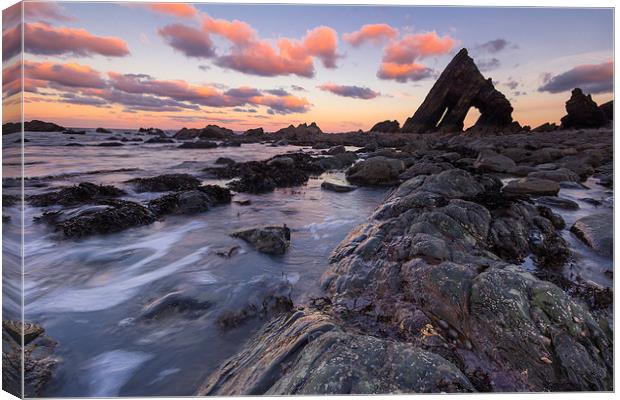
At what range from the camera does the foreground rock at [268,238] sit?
14.9 ft

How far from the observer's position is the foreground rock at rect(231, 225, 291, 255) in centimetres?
453

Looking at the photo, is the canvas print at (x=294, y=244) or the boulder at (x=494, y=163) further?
the boulder at (x=494, y=163)

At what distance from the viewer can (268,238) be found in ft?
15.3

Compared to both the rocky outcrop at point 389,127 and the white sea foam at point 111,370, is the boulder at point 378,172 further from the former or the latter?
the rocky outcrop at point 389,127

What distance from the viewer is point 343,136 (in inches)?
1427

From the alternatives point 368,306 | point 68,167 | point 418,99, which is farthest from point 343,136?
point 368,306

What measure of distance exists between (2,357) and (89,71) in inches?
146

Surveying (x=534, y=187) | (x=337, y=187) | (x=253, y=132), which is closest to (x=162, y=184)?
(x=337, y=187)

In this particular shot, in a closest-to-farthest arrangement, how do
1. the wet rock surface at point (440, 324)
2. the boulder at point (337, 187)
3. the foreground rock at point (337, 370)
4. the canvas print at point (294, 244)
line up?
1. the foreground rock at point (337, 370)
2. the wet rock surface at point (440, 324)
3. the canvas print at point (294, 244)
4. the boulder at point (337, 187)

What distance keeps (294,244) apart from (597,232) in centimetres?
405

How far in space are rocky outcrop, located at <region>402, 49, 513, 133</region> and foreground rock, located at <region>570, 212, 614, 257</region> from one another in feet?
98.8

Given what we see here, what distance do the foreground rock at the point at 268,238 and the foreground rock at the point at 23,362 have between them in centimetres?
248

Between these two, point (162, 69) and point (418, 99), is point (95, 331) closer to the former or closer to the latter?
point (162, 69)

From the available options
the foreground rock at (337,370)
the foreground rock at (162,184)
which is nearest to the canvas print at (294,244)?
the foreground rock at (337,370)
